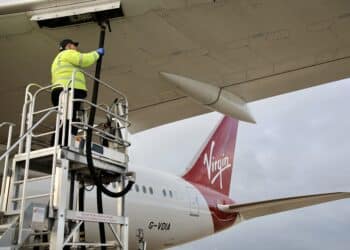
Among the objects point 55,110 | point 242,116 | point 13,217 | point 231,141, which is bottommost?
point 13,217

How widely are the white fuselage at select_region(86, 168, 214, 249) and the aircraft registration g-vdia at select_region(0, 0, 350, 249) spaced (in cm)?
101

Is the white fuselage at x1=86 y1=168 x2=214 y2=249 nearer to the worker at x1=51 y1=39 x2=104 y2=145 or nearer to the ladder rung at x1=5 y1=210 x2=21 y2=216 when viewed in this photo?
the worker at x1=51 y1=39 x2=104 y2=145

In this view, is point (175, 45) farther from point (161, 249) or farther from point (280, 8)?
point (161, 249)

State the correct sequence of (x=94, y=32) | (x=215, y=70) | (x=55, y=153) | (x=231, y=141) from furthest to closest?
(x=231, y=141) < (x=215, y=70) < (x=94, y=32) < (x=55, y=153)

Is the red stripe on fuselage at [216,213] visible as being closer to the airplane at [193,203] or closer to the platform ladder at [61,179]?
the airplane at [193,203]

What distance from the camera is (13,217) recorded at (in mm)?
4125

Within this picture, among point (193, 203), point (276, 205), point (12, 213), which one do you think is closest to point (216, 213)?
point (193, 203)

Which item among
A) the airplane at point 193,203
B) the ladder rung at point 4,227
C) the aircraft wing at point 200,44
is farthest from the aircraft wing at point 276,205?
the ladder rung at point 4,227

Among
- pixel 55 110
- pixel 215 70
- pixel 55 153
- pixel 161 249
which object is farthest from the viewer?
pixel 161 249

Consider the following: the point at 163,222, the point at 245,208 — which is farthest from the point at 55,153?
the point at 245,208

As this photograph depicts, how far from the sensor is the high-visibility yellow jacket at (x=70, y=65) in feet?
15.8

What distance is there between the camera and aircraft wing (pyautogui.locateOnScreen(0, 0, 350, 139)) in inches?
224

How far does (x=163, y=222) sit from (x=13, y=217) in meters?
7.39

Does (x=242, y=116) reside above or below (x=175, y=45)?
A: below
